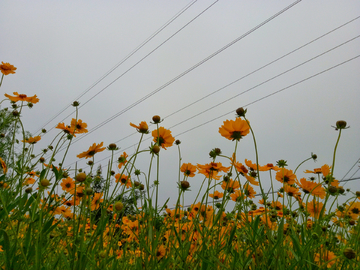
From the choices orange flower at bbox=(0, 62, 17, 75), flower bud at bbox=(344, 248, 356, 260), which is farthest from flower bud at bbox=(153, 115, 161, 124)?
orange flower at bbox=(0, 62, 17, 75)

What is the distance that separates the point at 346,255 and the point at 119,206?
56cm

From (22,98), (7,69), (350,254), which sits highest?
(7,69)

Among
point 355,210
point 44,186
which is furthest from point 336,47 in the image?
point 44,186

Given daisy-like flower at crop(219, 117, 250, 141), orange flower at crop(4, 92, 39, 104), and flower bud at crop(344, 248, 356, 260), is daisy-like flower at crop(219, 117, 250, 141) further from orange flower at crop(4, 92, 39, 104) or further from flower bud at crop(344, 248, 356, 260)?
orange flower at crop(4, 92, 39, 104)

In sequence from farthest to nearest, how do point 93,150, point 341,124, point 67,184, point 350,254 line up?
point 67,184, point 93,150, point 341,124, point 350,254

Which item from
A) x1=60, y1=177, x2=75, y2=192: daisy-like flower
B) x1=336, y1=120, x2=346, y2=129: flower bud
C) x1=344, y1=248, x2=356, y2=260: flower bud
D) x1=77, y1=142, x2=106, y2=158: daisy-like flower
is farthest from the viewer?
x1=60, y1=177, x2=75, y2=192: daisy-like flower

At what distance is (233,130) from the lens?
0.92 meters

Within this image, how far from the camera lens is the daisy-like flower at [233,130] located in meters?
0.90

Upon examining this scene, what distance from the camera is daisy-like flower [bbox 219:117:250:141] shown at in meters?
0.90

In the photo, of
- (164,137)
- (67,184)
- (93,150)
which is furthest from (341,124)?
(67,184)

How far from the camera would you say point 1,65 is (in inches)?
60.1

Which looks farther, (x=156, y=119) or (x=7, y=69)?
(x=7, y=69)

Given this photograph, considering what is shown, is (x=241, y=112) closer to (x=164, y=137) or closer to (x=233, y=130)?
(x=233, y=130)

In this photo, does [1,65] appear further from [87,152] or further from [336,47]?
[336,47]
